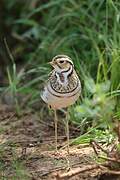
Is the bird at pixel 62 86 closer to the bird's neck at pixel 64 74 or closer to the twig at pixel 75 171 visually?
the bird's neck at pixel 64 74

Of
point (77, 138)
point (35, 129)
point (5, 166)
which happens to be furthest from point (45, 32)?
point (5, 166)

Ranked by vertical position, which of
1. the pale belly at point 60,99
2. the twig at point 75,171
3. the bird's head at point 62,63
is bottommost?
the twig at point 75,171

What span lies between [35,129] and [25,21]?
5.94 ft

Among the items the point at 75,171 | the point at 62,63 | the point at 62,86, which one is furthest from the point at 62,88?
the point at 75,171

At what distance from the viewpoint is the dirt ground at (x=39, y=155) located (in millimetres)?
3273

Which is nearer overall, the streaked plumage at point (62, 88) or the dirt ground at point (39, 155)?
the dirt ground at point (39, 155)

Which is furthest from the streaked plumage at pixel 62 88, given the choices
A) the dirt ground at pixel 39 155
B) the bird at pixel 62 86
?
the dirt ground at pixel 39 155

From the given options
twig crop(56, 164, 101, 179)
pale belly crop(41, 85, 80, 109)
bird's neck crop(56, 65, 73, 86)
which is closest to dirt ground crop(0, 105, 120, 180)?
twig crop(56, 164, 101, 179)

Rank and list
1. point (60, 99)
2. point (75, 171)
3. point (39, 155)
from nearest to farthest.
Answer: point (75, 171) < point (60, 99) < point (39, 155)

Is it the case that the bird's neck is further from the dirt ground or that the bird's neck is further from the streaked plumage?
the dirt ground

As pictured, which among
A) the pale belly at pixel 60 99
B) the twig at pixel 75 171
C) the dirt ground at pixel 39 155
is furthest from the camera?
the pale belly at pixel 60 99

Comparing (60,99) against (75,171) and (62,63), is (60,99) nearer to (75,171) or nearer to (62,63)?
(62,63)

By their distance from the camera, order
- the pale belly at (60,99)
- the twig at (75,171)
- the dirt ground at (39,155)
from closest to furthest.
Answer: the twig at (75,171) < the dirt ground at (39,155) < the pale belly at (60,99)

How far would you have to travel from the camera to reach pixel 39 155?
3770mm
